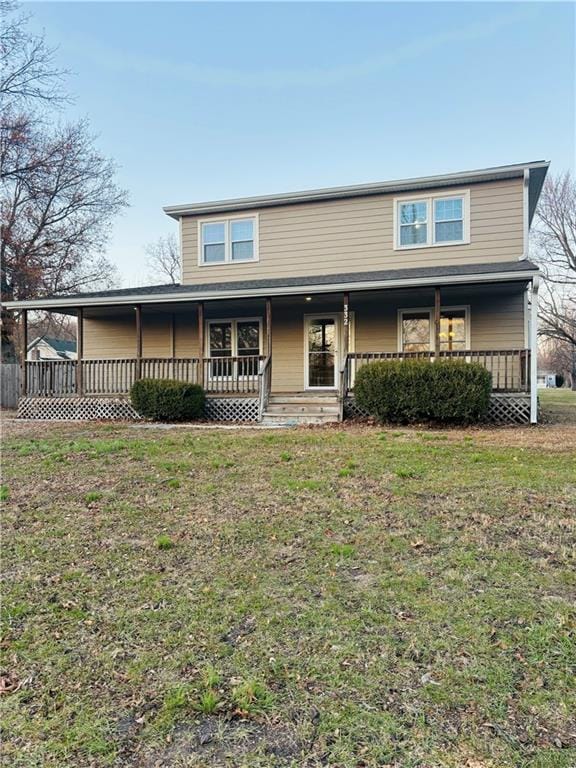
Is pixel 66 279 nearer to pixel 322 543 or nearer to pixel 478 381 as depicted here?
pixel 478 381

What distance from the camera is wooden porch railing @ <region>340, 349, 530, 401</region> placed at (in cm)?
1084

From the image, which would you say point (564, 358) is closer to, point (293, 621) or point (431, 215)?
point (431, 215)

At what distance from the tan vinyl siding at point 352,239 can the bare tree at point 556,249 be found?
21.2 metres

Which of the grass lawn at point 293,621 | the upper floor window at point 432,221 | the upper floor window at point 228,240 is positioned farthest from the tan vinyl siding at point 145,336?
the grass lawn at point 293,621

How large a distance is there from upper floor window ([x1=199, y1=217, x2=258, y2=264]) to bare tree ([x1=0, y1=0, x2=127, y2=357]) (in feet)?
31.7

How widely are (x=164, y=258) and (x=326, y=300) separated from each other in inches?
1275

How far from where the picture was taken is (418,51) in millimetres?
15445

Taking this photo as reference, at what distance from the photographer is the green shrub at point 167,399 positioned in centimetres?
1175

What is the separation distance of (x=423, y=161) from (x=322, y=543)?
2030 centimetres

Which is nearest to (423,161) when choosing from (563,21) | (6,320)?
(563,21)

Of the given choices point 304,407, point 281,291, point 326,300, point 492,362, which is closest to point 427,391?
point 492,362

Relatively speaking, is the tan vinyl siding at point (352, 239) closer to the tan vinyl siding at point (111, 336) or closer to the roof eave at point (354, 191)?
the roof eave at point (354, 191)

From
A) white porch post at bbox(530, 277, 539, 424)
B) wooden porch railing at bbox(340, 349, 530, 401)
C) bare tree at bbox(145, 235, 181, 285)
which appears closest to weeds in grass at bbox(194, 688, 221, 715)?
wooden porch railing at bbox(340, 349, 530, 401)

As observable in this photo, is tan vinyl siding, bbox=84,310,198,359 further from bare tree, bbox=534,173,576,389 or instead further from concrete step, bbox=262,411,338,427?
bare tree, bbox=534,173,576,389
